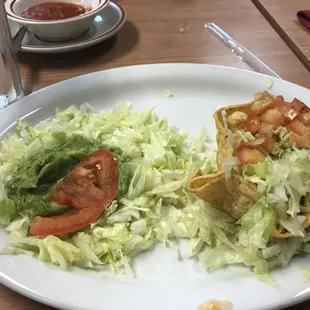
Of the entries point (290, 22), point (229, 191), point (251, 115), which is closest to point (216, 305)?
point (229, 191)

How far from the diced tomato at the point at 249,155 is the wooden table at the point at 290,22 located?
0.83 meters

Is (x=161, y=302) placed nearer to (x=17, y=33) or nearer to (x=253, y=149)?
(x=253, y=149)

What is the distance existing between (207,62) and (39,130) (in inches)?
29.6

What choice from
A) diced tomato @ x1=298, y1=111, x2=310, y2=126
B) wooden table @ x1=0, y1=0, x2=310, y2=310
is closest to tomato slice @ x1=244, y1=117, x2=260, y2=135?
diced tomato @ x1=298, y1=111, x2=310, y2=126

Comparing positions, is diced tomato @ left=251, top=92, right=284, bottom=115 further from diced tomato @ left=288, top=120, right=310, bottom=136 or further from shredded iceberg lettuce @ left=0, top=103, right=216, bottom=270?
shredded iceberg lettuce @ left=0, top=103, right=216, bottom=270

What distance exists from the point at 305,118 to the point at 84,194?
1.85ft

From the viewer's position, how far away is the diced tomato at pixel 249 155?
115cm

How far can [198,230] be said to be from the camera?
1.18 meters

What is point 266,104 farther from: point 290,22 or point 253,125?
point 290,22

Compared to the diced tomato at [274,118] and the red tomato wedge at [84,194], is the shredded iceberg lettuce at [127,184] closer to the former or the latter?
the red tomato wedge at [84,194]

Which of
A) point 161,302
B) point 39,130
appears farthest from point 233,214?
point 39,130

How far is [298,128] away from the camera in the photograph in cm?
122

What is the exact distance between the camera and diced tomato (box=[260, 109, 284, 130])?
124 centimetres

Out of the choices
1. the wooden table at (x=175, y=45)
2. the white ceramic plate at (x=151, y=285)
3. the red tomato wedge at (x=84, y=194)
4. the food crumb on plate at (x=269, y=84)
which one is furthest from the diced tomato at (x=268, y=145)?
the wooden table at (x=175, y=45)
